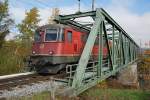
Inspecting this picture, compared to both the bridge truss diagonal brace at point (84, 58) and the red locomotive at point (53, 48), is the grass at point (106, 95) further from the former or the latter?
the red locomotive at point (53, 48)

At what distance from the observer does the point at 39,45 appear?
17.1 meters

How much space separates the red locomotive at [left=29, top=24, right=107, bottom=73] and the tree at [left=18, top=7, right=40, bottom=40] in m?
28.6

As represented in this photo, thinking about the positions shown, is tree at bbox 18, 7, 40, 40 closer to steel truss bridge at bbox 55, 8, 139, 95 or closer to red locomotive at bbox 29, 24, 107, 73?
steel truss bridge at bbox 55, 8, 139, 95

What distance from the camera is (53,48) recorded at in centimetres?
1645

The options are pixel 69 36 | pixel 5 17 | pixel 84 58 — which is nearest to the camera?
pixel 84 58

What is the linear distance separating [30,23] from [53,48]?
99.8 feet

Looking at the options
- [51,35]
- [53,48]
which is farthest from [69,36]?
[53,48]

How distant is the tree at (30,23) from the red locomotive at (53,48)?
28649 mm

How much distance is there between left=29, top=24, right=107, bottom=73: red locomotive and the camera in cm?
1630

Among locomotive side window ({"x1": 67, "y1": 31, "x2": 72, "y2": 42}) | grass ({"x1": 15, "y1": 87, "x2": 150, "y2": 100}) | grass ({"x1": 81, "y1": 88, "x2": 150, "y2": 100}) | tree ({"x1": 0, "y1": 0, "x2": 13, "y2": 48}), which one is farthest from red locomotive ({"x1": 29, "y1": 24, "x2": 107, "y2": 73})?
tree ({"x1": 0, "y1": 0, "x2": 13, "y2": 48})

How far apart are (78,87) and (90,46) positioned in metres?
2.22

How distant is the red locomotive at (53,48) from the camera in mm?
16297

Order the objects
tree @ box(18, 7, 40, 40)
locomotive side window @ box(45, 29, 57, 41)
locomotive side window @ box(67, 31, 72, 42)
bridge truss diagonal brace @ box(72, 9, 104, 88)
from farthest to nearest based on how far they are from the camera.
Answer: tree @ box(18, 7, 40, 40) < locomotive side window @ box(67, 31, 72, 42) < locomotive side window @ box(45, 29, 57, 41) < bridge truss diagonal brace @ box(72, 9, 104, 88)

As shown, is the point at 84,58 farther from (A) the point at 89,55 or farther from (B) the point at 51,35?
(B) the point at 51,35
